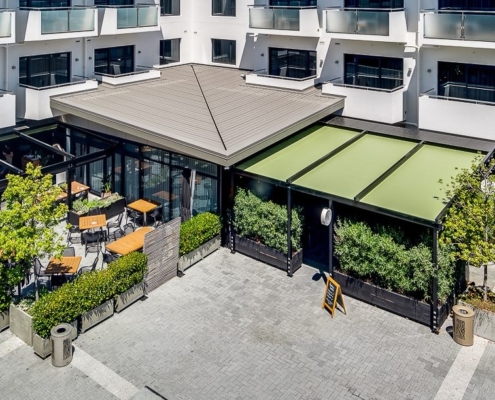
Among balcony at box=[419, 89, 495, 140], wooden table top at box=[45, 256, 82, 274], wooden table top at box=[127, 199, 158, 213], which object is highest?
balcony at box=[419, 89, 495, 140]

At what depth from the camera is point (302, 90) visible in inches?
971

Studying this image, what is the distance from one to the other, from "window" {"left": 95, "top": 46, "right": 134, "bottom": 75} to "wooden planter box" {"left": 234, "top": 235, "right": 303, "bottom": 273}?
38.2ft

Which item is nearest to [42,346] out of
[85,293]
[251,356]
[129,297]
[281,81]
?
[85,293]

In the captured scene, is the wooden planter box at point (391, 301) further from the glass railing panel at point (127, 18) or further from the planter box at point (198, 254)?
the glass railing panel at point (127, 18)

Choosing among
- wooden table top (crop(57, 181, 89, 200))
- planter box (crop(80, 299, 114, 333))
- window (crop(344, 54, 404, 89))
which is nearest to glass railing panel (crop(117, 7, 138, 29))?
wooden table top (crop(57, 181, 89, 200))

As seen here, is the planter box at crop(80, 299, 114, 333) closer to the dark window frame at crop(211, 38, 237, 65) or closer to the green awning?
the green awning

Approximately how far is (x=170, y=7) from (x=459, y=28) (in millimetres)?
16639

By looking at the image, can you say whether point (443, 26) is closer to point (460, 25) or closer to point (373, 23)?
point (460, 25)

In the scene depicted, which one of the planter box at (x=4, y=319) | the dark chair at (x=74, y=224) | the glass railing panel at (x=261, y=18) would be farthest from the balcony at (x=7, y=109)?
the glass railing panel at (x=261, y=18)

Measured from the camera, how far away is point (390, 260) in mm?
16781

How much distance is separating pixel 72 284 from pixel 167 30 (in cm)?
1854

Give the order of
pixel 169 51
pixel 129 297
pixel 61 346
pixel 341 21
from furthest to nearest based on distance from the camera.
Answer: pixel 169 51
pixel 341 21
pixel 129 297
pixel 61 346

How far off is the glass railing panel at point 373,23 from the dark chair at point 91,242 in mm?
13193

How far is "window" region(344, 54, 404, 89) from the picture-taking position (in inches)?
900
